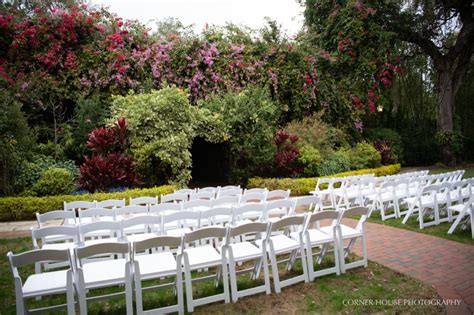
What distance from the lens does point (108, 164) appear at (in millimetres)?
9836

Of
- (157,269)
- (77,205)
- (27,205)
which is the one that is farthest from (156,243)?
(27,205)

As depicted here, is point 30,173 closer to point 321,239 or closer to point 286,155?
point 286,155

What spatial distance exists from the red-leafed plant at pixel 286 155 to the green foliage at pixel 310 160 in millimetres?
201

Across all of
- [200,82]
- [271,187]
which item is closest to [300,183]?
[271,187]

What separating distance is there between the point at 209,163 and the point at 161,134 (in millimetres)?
5033

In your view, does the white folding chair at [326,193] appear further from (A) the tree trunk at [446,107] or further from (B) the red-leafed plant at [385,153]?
(A) the tree trunk at [446,107]

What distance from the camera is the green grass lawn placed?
3.62m

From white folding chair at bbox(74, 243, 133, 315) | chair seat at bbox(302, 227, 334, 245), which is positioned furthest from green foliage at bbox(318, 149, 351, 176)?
white folding chair at bbox(74, 243, 133, 315)

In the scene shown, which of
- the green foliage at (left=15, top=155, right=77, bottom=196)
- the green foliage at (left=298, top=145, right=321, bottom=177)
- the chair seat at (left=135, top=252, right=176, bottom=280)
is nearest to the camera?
the chair seat at (left=135, top=252, right=176, bottom=280)

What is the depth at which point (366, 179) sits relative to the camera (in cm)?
782

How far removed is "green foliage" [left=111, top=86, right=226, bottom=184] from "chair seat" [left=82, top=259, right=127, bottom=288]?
22.4 ft

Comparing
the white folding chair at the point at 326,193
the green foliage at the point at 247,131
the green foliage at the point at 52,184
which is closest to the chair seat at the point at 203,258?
the white folding chair at the point at 326,193

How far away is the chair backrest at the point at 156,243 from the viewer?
3.43 metres

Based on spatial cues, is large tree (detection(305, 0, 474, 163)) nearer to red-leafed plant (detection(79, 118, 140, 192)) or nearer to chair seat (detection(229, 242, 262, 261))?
red-leafed plant (detection(79, 118, 140, 192))
